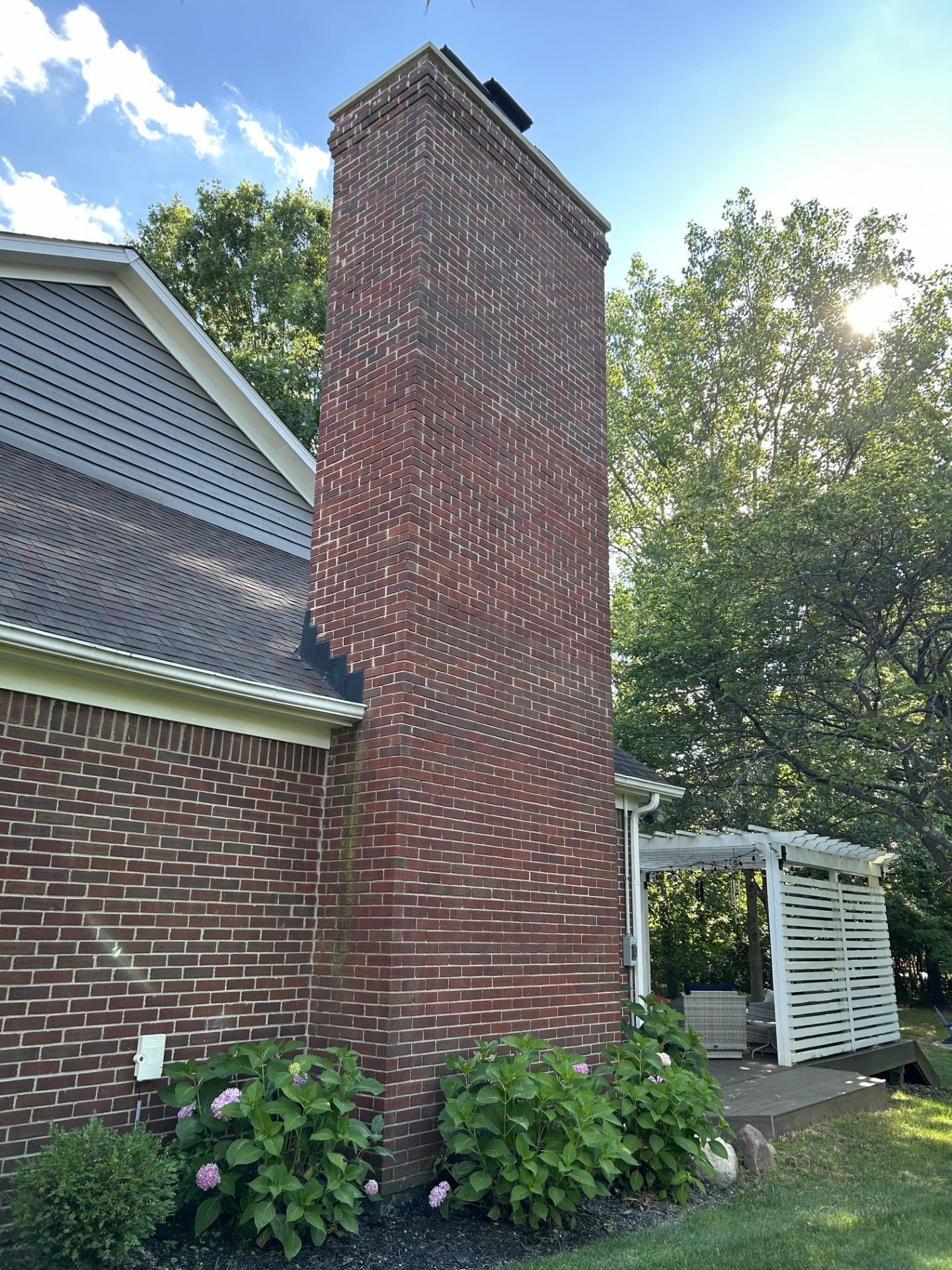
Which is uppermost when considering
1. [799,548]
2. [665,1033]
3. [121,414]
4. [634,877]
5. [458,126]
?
[458,126]

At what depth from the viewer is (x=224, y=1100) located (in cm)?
431

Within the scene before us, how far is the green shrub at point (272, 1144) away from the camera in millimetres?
4125

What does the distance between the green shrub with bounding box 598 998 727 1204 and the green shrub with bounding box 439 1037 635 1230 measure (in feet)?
1.69

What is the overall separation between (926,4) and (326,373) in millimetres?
4752

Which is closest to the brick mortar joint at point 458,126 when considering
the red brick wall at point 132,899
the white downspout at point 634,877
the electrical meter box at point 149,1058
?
the red brick wall at point 132,899

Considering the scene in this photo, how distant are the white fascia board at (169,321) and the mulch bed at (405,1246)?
6.81 m

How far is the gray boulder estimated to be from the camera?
6250 mm

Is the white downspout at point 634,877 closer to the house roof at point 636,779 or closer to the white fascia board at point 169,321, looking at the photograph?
the house roof at point 636,779

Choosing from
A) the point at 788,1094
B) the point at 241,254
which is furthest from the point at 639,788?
the point at 241,254

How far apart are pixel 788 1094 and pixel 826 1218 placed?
10.4ft

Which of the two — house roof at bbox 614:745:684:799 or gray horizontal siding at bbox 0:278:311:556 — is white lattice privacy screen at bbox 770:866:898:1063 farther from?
gray horizontal siding at bbox 0:278:311:556

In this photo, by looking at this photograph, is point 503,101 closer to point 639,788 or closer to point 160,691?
point 160,691

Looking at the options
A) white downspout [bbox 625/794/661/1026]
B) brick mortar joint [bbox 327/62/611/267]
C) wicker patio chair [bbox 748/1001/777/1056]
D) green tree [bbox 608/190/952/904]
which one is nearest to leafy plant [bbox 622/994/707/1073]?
white downspout [bbox 625/794/661/1026]

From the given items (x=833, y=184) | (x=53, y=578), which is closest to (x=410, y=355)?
(x=53, y=578)
